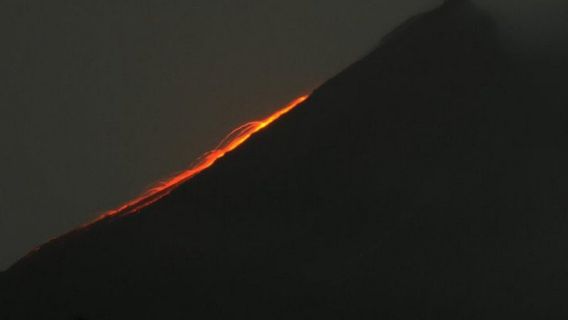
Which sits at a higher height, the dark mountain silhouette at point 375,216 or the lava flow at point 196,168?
the lava flow at point 196,168

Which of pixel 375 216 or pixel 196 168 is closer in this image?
pixel 375 216

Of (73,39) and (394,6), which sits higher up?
(73,39)

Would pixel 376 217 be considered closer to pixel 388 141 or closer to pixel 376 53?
pixel 388 141

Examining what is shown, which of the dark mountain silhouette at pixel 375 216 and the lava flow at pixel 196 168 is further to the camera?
the lava flow at pixel 196 168

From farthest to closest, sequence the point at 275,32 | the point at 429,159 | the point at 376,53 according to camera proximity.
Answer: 1. the point at 275,32
2. the point at 376,53
3. the point at 429,159

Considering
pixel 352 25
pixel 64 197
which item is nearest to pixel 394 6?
pixel 352 25
